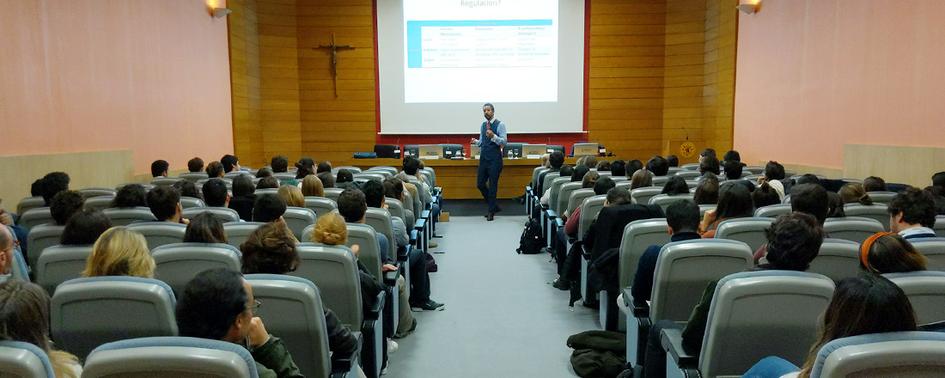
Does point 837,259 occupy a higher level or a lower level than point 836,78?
lower

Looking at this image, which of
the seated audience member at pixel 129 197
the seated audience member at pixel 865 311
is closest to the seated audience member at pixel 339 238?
the seated audience member at pixel 129 197

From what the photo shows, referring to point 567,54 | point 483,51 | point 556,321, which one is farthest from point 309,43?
point 556,321

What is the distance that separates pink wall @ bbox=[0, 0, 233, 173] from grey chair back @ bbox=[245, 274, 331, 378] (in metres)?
4.42

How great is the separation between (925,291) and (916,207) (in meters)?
1.32

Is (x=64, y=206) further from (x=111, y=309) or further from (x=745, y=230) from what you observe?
(x=745, y=230)

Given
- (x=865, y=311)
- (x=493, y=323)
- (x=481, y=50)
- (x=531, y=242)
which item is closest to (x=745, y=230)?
(x=865, y=311)

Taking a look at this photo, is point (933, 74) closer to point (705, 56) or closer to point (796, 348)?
point (796, 348)

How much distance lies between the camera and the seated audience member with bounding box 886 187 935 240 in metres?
2.95

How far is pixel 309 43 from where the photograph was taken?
37.9 feet

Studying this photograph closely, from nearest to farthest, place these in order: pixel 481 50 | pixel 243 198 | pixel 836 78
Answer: pixel 243 198 < pixel 836 78 < pixel 481 50

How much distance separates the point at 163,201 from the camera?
3.43 metres

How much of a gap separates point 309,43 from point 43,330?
35.0 feet

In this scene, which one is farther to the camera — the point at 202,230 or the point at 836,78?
the point at 836,78

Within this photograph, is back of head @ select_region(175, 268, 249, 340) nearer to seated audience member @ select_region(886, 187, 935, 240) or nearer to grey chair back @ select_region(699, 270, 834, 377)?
grey chair back @ select_region(699, 270, 834, 377)
